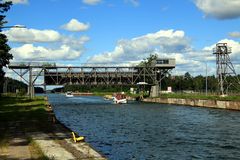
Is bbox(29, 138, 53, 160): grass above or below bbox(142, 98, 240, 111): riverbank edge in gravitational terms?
below

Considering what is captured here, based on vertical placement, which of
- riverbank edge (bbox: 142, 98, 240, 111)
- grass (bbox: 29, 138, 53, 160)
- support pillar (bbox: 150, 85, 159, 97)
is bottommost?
grass (bbox: 29, 138, 53, 160)

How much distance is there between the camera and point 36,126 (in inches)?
1570

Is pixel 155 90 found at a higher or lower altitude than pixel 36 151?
higher

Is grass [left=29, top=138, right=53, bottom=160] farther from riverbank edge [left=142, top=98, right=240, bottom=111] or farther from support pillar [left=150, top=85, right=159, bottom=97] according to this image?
support pillar [left=150, top=85, right=159, bottom=97]

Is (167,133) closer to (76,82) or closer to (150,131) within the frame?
(150,131)

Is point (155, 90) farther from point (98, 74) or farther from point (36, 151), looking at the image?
point (36, 151)

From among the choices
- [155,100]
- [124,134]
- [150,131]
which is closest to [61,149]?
[124,134]

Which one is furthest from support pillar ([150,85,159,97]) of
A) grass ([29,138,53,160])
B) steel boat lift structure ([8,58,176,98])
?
grass ([29,138,53,160])

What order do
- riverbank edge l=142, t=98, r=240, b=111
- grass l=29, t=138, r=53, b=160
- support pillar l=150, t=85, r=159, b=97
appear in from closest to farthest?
1. grass l=29, t=138, r=53, b=160
2. riverbank edge l=142, t=98, r=240, b=111
3. support pillar l=150, t=85, r=159, b=97

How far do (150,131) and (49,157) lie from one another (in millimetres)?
24826

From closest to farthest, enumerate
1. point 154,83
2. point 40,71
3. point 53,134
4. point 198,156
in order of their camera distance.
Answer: point 198,156 < point 53,134 < point 40,71 < point 154,83

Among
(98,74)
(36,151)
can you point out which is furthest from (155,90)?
(36,151)

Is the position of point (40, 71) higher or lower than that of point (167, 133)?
higher

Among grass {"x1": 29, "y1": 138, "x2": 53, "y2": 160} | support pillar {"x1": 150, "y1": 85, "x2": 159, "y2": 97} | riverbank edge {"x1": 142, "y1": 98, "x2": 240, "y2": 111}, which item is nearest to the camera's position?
grass {"x1": 29, "y1": 138, "x2": 53, "y2": 160}
